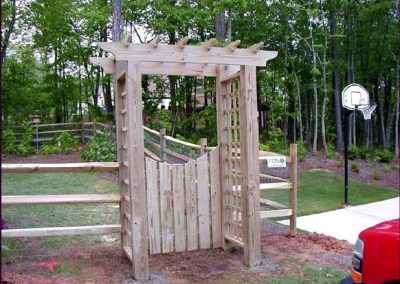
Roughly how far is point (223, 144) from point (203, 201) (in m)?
0.72

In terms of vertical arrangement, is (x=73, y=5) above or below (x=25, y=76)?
above

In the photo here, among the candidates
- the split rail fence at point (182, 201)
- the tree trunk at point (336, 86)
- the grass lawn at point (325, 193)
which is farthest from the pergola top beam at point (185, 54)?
the tree trunk at point (336, 86)

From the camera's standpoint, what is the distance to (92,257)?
5070 millimetres

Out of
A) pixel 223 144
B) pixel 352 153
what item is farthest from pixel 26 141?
pixel 223 144

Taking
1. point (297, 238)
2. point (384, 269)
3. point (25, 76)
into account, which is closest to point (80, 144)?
point (25, 76)

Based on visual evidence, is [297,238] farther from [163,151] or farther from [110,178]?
[110,178]

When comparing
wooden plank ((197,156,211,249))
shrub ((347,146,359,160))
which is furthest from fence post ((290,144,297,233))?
shrub ((347,146,359,160))

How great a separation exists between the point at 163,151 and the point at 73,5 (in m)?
11.8

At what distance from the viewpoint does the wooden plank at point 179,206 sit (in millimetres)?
5238

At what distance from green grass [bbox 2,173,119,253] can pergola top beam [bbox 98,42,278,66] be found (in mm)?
2546

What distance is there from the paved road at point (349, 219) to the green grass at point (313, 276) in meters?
1.44

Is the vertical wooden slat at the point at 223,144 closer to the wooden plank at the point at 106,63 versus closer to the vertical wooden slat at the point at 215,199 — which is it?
the vertical wooden slat at the point at 215,199

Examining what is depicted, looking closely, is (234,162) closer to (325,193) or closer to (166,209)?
(166,209)

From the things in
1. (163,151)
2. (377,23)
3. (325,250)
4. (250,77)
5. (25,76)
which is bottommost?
(325,250)
